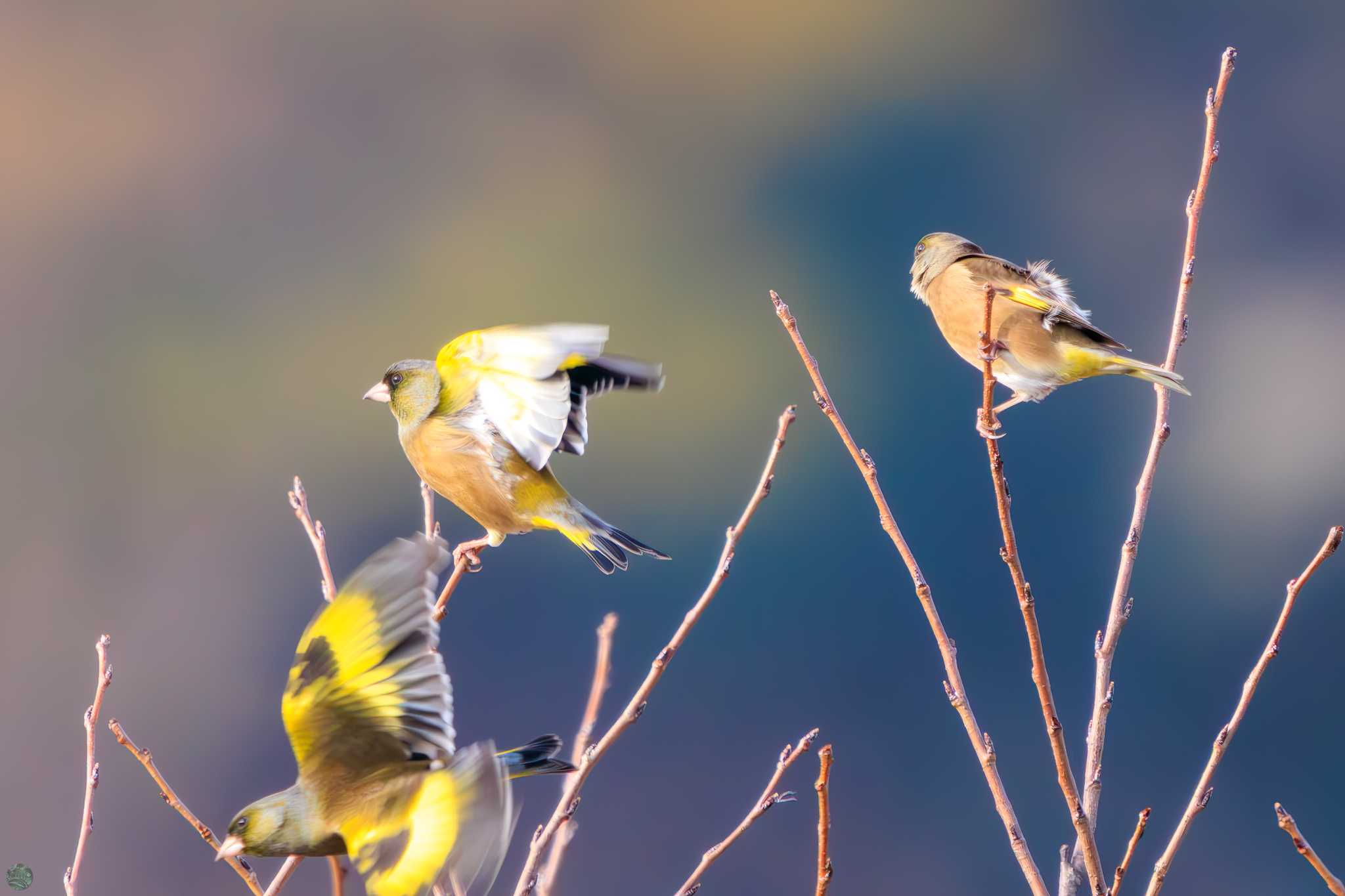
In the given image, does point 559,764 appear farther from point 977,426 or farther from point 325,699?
point 977,426

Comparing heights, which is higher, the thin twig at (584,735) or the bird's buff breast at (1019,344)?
the bird's buff breast at (1019,344)

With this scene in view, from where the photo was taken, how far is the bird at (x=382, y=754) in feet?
1.88

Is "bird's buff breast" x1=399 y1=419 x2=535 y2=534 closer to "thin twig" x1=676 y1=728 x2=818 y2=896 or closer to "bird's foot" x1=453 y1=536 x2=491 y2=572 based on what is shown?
"bird's foot" x1=453 y1=536 x2=491 y2=572

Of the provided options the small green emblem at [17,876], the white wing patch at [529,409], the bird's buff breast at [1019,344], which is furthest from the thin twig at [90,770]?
the bird's buff breast at [1019,344]

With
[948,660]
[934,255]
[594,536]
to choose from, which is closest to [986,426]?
[948,660]

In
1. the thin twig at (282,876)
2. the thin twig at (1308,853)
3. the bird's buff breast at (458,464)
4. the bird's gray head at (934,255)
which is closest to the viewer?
the thin twig at (1308,853)

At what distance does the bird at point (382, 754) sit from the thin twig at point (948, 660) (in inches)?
10.2

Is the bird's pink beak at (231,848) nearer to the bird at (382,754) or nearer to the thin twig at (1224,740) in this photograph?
the bird at (382,754)

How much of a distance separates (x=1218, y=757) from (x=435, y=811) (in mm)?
497

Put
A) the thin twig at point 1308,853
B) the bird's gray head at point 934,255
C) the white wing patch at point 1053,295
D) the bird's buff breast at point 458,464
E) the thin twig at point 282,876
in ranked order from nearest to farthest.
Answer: the thin twig at point 1308,853
the thin twig at point 282,876
the bird's buff breast at point 458,464
the white wing patch at point 1053,295
the bird's gray head at point 934,255

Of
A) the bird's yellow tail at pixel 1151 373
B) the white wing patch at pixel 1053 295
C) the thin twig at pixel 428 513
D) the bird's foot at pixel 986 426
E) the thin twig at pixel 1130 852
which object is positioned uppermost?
the white wing patch at pixel 1053 295

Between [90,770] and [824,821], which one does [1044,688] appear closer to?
[824,821]

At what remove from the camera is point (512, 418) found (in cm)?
80

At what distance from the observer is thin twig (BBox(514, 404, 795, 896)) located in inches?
27.5
